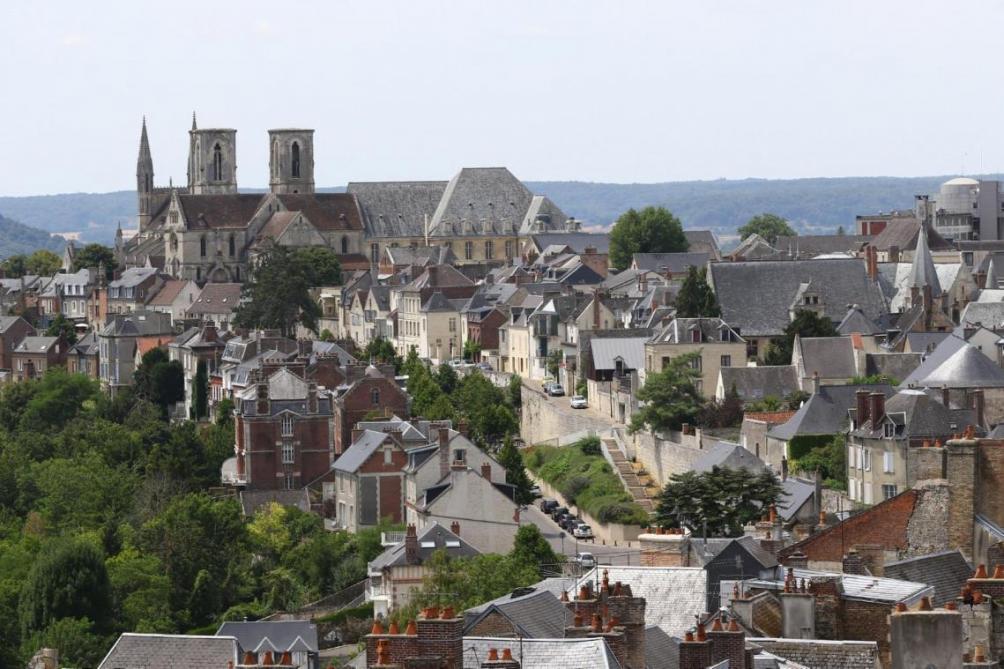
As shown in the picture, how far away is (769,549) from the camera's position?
28.5 meters

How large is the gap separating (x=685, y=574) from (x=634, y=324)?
56.2 meters

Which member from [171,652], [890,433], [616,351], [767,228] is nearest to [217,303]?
[616,351]

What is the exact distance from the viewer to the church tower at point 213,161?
6068 inches

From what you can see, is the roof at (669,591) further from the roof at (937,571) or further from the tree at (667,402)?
the tree at (667,402)

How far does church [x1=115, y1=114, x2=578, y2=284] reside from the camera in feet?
445

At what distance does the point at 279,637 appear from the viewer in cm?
3909

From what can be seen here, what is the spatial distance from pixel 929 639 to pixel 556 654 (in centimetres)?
325

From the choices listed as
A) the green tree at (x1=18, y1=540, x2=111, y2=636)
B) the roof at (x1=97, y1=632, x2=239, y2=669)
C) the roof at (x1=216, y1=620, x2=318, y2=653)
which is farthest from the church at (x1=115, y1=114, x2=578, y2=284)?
the roof at (x1=97, y1=632, x2=239, y2=669)

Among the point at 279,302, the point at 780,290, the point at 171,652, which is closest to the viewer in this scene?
the point at 171,652

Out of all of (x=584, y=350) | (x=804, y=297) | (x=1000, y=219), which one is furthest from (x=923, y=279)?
(x=1000, y=219)

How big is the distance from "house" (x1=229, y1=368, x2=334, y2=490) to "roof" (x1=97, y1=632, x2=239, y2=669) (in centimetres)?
3727

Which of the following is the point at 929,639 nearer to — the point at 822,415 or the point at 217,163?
the point at 822,415

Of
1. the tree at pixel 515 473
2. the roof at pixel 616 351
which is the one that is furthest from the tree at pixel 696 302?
the tree at pixel 515 473

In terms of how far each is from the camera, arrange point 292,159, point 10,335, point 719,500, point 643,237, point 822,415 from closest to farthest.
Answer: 1. point 719,500
2. point 822,415
3. point 643,237
4. point 10,335
5. point 292,159
